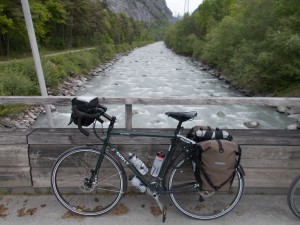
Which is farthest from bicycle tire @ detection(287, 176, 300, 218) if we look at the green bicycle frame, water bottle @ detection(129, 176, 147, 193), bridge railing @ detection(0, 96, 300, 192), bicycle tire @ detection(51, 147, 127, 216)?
bicycle tire @ detection(51, 147, 127, 216)

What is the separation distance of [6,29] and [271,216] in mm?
22795

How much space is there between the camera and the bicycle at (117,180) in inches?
115

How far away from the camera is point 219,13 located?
38281 mm

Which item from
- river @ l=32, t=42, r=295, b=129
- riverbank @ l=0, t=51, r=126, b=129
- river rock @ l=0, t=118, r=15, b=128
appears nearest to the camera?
river rock @ l=0, t=118, r=15, b=128

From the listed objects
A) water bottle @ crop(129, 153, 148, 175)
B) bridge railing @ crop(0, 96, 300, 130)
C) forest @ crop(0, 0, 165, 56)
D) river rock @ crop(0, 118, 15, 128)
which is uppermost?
forest @ crop(0, 0, 165, 56)

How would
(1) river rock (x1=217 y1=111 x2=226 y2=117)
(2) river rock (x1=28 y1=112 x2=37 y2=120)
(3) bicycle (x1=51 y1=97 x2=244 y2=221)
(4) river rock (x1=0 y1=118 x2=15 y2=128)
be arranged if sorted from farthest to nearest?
(1) river rock (x1=217 y1=111 x2=226 y2=117)
(2) river rock (x1=28 y1=112 x2=37 y2=120)
(4) river rock (x1=0 y1=118 x2=15 y2=128)
(3) bicycle (x1=51 y1=97 x2=244 y2=221)

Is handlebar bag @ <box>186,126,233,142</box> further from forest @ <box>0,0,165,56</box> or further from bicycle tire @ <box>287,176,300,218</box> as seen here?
forest @ <box>0,0,165,56</box>

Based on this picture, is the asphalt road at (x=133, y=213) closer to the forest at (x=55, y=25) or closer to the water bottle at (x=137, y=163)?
the water bottle at (x=137, y=163)

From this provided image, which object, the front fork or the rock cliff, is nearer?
the front fork

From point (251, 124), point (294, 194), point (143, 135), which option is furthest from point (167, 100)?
point (251, 124)

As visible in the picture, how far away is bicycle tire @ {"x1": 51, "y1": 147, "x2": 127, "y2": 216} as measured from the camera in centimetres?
304

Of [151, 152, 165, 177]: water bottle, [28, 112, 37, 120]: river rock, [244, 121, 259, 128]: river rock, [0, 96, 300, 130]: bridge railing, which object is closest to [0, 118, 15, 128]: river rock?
[28, 112, 37, 120]: river rock

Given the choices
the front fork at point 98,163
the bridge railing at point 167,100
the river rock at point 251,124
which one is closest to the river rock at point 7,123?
the bridge railing at point 167,100

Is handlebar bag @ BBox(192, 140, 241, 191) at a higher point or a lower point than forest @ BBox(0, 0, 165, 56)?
lower
